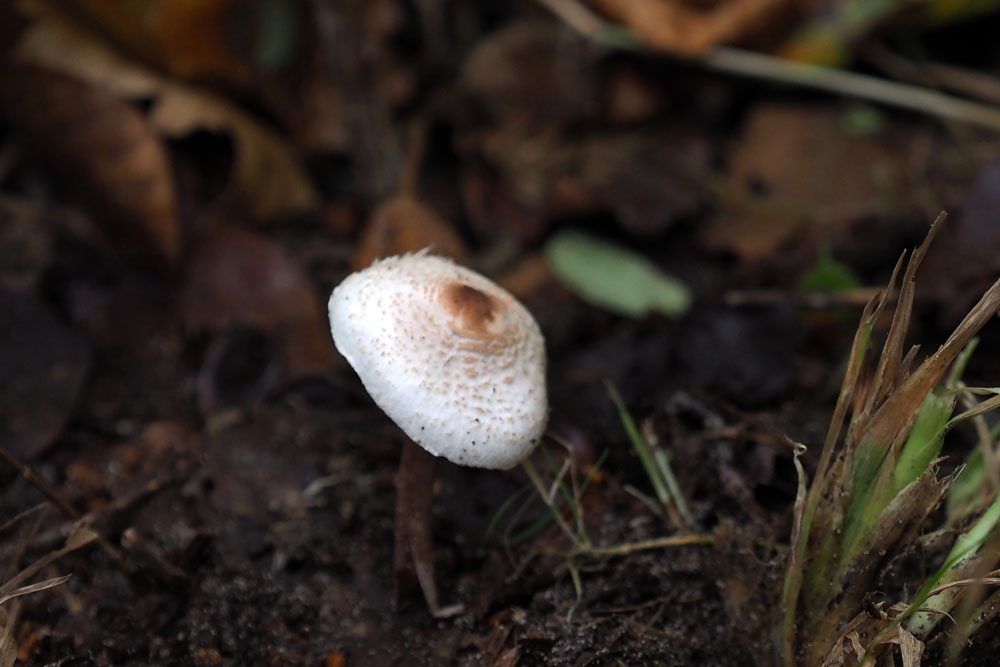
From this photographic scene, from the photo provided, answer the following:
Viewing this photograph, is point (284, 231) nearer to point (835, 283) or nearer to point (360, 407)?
point (360, 407)

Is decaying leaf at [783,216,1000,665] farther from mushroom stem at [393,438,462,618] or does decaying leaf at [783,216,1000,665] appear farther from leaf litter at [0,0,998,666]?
mushroom stem at [393,438,462,618]

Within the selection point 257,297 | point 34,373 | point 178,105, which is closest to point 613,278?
point 257,297

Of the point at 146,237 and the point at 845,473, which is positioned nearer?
the point at 845,473

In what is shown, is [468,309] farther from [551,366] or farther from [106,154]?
[106,154]

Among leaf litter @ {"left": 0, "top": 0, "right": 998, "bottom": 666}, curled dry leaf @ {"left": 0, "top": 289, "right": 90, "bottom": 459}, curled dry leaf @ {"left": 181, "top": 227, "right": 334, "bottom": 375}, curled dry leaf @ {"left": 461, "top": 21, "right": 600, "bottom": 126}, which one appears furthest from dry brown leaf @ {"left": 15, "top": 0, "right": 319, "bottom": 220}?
curled dry leaf @ {"left": 461, "top": 21, "right": 600, "bottom": 126}

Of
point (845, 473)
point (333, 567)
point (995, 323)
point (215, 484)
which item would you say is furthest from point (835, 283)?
point (215, 484)

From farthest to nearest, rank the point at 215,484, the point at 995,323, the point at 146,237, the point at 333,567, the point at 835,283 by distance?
the point at 146,237
the point at 835,283
the point at 995,323
the point at 215,484
the point at 333,567

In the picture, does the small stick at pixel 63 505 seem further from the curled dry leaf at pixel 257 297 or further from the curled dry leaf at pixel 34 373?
the curled dry leaf at pixel 257 297

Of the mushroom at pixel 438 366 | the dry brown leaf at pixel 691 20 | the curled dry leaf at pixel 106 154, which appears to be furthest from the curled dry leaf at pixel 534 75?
the mushroom at pixel 438 366

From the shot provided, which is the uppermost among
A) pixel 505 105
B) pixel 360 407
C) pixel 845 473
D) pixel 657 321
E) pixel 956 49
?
pixel 956 49
